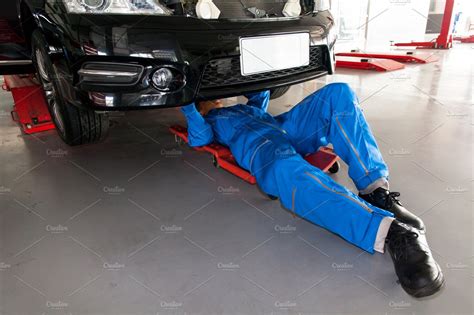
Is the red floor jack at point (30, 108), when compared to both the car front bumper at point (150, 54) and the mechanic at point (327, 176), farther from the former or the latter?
the mechanic at point (327, 176)

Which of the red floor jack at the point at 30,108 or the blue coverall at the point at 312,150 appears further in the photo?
the red floor jack at the point at 30,108

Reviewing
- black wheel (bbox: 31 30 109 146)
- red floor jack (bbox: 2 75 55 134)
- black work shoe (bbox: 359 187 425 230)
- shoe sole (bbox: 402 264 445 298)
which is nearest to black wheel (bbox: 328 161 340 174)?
black work shoe (bbox: 359 187 425 230)

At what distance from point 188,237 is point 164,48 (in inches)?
30.1

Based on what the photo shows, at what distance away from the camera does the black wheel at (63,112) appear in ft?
5.48

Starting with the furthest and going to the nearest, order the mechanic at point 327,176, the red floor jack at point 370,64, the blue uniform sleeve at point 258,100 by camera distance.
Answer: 1. the red floor jack at point 370,64
2. the blue uniform sleeve at point 258,100
3. the mechanic at point 327,176

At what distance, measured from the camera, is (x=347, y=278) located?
1126mm

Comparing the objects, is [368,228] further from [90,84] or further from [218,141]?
[90,84]

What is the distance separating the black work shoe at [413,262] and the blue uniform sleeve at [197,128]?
969mm

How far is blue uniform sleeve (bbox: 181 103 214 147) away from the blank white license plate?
0.31 m

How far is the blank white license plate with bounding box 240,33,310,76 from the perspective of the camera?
5.13 ft

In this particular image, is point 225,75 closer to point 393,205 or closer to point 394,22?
point 393,205

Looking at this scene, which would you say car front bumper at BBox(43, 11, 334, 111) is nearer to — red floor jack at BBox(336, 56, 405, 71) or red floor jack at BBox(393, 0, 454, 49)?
red floor jack at BBox(336, 56, 405, 71)

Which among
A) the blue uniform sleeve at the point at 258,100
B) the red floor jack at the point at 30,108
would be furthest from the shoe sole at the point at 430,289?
the red floor jack at the point at 30,108

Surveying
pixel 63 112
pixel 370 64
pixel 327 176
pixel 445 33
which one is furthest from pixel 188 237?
pixel 445 33
